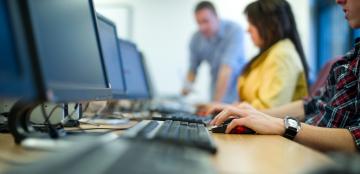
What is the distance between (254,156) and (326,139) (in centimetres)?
43

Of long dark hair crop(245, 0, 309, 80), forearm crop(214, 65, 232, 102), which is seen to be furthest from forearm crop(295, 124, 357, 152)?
forearm crop(214, 65, 232, 102)

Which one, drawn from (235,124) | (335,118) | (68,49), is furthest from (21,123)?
(335,118)

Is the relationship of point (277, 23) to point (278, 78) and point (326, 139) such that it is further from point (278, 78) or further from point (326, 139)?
point (326, 139)

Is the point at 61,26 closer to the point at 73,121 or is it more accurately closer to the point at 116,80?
the point at 73,121

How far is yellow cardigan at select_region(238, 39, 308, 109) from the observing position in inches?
79.1

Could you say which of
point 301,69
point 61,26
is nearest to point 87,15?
point 61,26

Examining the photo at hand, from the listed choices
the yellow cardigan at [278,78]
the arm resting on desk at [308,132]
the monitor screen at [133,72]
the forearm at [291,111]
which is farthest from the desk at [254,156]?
the monitor screen at [133,72]

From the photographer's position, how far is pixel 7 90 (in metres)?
0.73

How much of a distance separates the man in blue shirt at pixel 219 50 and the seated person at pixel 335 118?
1.95 m

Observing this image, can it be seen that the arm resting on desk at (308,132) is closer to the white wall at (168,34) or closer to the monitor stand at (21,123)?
the monitor stand at (21,123)

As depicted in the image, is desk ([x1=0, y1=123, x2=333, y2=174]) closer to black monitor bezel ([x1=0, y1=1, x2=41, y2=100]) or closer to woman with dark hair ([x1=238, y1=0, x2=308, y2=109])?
black monitor bezel ([x1=0, y1=1, x2=41, y2=100])

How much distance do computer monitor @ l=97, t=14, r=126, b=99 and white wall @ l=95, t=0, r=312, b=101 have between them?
3.07 meters

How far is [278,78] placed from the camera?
6.57ft

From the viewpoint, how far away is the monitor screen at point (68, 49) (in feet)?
2.51
